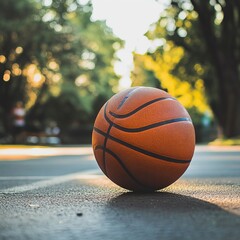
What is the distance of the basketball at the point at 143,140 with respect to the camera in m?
6.31

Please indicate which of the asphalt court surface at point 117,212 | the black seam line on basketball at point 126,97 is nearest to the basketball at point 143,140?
the black seam line on basketball at point 126,97

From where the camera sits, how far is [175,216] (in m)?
4.91

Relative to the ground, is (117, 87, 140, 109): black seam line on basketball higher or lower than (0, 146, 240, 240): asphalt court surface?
higher

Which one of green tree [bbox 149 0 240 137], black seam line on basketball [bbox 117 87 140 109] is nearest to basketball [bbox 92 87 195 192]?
black seam line on basketball [bbox 117 87 140 109]

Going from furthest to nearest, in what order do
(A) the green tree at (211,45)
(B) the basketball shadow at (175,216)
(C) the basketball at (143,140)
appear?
1. (A) the green tree at (211,45)
2. (C) the basketball at (143,140)
3. (B) the basketball shadow at (175,216)

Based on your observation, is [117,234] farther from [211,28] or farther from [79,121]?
[79,121]

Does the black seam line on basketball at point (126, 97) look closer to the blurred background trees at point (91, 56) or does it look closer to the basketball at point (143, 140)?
the basketball at point (143, 140)

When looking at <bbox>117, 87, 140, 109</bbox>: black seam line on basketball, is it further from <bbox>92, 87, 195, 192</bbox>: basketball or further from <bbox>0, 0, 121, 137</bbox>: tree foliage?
<bbox>0, 0, 121, 137</bbox>: tree foliage

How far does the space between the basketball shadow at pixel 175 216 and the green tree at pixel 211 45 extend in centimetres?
2433

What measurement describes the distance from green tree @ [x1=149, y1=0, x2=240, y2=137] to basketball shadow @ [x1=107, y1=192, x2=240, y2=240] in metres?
24.3

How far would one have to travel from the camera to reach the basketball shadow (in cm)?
415

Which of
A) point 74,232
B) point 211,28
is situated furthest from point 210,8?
point 74,232

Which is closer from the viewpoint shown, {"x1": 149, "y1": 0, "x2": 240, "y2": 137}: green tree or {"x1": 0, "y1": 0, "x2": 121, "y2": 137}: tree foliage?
{"x1": 149, "y1": 0, "x2": 240, "y2": 137}: green tree

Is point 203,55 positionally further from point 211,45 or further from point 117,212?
point 117,212
